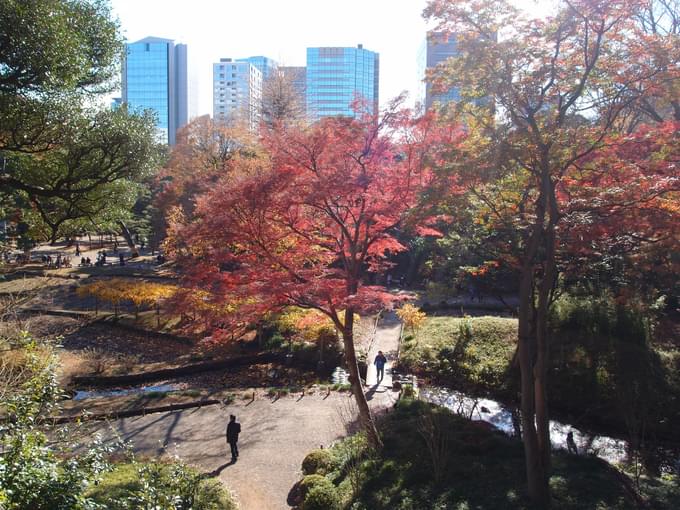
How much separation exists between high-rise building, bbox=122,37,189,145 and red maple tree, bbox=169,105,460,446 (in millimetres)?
84844

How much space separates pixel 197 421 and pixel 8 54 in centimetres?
884

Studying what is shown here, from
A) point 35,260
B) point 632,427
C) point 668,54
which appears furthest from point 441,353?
point 35,260

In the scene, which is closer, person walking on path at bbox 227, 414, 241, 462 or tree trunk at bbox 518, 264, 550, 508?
tree trunk at bbox 518, 264, 550, 508

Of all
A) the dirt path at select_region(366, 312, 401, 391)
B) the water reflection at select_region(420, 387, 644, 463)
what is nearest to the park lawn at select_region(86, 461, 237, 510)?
the water reflection at select_region(420, 387, 644, 463)

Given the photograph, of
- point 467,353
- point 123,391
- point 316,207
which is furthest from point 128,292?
point 467,353

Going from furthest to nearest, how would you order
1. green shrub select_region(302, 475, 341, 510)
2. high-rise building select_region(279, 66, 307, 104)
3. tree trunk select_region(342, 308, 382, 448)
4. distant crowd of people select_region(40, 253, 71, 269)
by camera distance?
high-rise building select_region(279, 66, 307, 104) < distant crowd of people select_region(40, 253, 71, 269) < tree trunk select_region(342, 308, 382, 448) < green shrub select_region(302, 475, 341, 510)

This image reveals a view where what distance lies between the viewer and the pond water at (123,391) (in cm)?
1360

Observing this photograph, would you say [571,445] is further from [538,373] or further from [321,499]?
[321,499]

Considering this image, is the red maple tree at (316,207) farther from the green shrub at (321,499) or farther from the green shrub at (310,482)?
the green shrub at (321,499)

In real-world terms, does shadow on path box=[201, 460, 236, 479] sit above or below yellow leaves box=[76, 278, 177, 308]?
below

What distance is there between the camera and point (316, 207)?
8930 mm

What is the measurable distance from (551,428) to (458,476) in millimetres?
5109

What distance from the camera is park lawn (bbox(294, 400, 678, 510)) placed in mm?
6691

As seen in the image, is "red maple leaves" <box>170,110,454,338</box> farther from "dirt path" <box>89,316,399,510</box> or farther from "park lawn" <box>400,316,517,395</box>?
"park lawn" <box>400,316,517,395</box>
